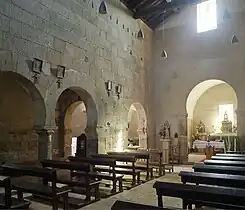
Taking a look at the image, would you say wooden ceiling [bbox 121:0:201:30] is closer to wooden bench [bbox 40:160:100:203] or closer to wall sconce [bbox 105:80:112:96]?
wall sconce [bbox 105:80:112:96]

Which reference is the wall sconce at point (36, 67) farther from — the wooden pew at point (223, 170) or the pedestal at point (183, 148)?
the pedestal at point (183, 148)

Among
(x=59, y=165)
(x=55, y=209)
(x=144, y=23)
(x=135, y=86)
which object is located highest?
(x=144, y=23)

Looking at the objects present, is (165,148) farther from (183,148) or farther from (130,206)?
(130,206)

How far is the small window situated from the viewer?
1071 centimetres

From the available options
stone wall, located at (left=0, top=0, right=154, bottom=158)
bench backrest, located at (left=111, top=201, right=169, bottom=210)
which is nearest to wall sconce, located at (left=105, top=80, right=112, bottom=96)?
stone wall, located at (left=0, top=0, right=154, bottom=158)

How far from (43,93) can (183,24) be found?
7.13 meters

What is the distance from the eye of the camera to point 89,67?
7715 mm

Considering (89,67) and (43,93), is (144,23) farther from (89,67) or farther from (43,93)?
(43,93)

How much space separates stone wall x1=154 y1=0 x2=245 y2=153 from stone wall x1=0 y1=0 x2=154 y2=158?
0.62 m

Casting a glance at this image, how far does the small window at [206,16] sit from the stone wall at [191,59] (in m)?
0.17

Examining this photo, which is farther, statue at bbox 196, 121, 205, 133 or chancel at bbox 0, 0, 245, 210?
statue at bbox 196, 121, 205, 133

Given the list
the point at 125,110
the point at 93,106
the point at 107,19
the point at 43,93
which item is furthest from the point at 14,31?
the point at 125,110

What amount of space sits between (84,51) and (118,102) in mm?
2181

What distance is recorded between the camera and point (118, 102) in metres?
9.04
